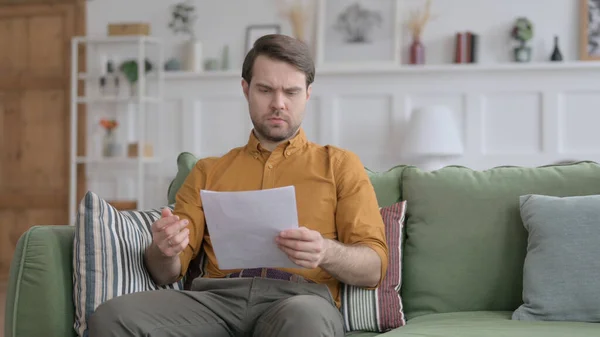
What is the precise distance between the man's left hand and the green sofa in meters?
0.37

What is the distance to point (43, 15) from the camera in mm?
6336

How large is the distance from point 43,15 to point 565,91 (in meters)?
3.92

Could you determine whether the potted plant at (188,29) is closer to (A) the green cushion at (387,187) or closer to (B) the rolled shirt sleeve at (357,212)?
(A) the green cushion at (387,187)

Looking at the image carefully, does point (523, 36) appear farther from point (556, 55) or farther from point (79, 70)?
point (79, 70)

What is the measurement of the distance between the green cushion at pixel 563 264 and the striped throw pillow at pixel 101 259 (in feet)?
3.45

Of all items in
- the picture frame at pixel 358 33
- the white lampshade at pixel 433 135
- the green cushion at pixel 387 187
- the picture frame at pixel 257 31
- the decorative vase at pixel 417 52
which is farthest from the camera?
the picture frame at pixel 257 31

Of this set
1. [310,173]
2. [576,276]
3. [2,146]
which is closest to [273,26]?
[2,146]

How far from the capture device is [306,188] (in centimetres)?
234

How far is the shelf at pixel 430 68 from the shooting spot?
5.26 m

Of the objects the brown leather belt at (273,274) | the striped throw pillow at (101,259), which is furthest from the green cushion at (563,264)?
the striped throw pillow at (101,259)

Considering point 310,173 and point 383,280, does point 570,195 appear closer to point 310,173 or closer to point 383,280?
point 383,280

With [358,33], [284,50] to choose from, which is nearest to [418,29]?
[358,33]

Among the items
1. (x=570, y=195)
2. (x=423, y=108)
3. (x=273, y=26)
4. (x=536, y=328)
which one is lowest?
(x=536, y=328)

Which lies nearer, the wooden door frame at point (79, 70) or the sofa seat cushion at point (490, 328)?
the sofa seat cushion at point (490, 328)
